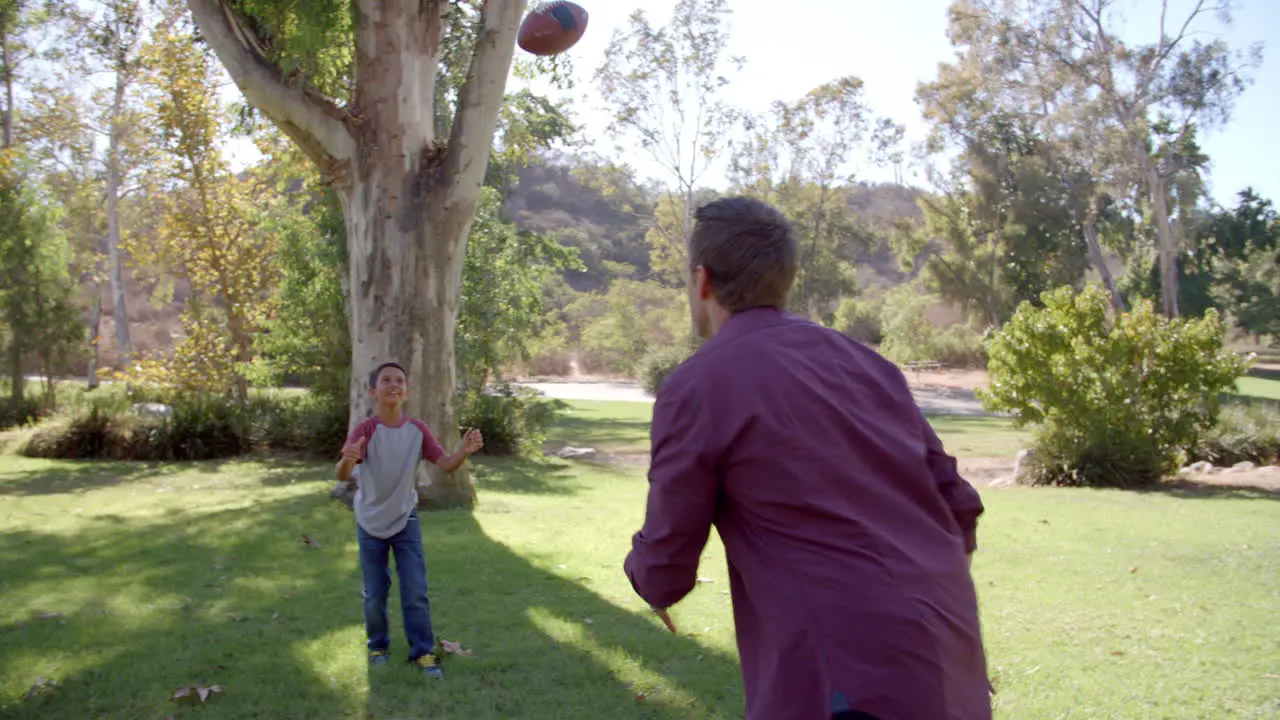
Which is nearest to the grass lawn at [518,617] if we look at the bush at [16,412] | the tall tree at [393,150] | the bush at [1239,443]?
the tall tree at [393,150]

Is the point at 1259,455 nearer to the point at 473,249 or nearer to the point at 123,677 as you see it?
the point at 473,249

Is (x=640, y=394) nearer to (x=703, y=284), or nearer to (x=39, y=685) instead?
(x=39, y=685)

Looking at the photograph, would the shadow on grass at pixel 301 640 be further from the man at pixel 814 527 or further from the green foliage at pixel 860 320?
the green foliage at pixel 860 320

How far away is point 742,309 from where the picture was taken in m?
2.28

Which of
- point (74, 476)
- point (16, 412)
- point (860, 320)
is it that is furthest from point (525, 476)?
point (860, 320)

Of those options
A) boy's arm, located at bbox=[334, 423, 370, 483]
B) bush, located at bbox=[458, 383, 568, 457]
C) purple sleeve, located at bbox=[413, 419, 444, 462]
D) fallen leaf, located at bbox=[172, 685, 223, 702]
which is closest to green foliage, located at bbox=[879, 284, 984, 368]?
bush, located at bbox=[458, 383, 568, 457]

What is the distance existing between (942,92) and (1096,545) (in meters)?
43.0

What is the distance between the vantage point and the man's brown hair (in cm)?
227

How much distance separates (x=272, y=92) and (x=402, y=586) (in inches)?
263

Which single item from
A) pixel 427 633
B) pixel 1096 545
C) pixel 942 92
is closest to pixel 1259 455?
pixel 1096 545

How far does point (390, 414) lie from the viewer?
209 inches

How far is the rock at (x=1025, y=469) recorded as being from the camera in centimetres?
1549

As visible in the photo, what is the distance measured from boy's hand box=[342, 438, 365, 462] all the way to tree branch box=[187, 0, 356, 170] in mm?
6140

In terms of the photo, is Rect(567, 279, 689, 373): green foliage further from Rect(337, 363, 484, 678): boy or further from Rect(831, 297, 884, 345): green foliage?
Rect(337, 363, 484, 678): boy
